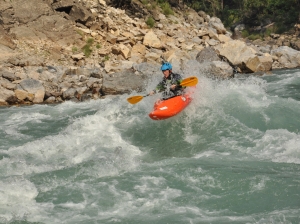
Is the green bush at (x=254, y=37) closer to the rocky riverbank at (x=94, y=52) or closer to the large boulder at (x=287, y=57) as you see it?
the rocky riverbank at (x=94, y=52)

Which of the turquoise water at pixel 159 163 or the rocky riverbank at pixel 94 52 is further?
the rocky riverbank at pixel 94 52

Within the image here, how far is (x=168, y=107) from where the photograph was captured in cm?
763

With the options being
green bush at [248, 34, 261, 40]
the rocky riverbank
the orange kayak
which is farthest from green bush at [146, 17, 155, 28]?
the orange kayak

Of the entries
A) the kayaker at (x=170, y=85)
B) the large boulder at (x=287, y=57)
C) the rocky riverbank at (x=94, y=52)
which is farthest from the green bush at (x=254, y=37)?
the kayaker at (x=170, y=85)

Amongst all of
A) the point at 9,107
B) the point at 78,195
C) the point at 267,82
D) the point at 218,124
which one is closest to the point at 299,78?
the point at 267,82

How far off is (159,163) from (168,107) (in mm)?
1803

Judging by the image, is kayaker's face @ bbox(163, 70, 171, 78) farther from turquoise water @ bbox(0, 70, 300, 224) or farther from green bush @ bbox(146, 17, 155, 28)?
green bush @ bbox(146, 17, 155, 28)

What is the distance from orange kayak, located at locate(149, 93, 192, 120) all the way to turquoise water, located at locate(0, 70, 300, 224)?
0.34m

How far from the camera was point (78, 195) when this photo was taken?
197 inches

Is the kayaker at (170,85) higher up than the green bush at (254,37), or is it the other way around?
the kayaker at (170,85)

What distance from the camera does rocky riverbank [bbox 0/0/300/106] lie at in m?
11.9

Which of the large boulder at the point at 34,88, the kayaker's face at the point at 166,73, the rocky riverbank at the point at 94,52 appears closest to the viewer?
the kayaker's face at the point at 166,73

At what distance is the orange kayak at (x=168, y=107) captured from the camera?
754cm

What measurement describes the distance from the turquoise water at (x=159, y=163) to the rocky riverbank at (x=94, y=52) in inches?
85.4
